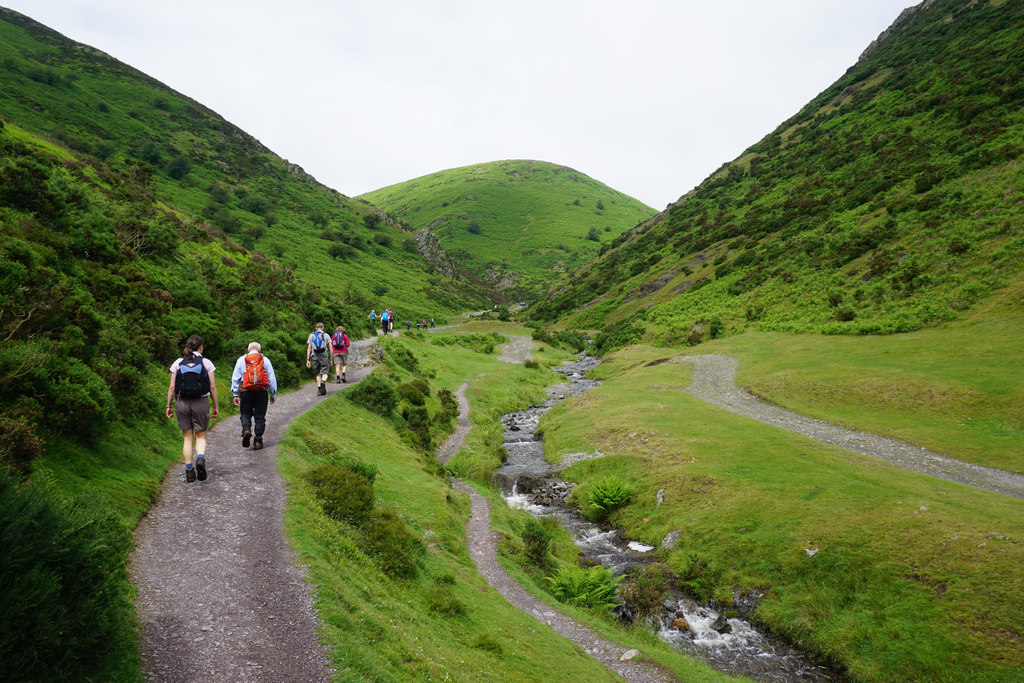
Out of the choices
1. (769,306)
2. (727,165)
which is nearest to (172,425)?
(769,306)

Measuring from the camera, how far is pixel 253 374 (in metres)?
13.2

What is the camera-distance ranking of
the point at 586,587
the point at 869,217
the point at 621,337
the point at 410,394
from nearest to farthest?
1. the point at 586,587
2. the point at 410,394
3. the point at 869,217
4. the point at 621,337

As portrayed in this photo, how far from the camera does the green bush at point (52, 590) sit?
3951 mm

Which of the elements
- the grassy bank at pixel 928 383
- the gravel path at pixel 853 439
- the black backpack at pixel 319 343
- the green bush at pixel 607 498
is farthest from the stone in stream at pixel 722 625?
the black backpack at pixel 319 343

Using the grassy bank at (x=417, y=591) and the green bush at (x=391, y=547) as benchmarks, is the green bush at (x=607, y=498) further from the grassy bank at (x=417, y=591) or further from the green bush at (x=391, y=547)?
the green bush at (x=391, y=547)

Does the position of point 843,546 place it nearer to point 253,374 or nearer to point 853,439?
point 853,439

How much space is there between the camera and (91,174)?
30.2m

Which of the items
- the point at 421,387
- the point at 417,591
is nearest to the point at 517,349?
the point at 421,387

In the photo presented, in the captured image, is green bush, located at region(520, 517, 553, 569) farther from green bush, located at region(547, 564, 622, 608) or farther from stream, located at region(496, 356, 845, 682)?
stream, located at region(496, 356, 845, 682)

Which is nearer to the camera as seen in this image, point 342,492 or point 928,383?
point 342,492

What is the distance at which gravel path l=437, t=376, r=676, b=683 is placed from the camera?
11.0 metres

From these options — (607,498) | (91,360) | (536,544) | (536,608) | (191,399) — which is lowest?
(536,608)

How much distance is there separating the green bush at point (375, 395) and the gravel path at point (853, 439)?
21.3m

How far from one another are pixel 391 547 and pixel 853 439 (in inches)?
896
